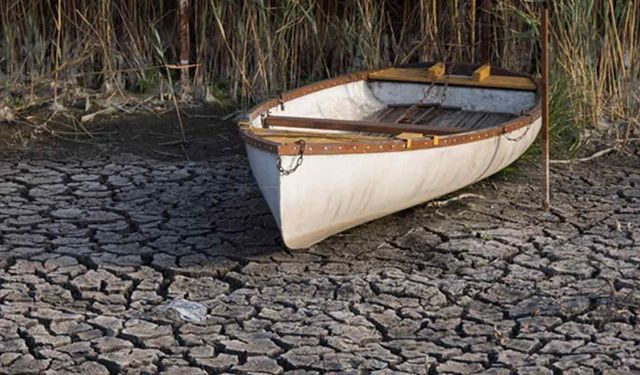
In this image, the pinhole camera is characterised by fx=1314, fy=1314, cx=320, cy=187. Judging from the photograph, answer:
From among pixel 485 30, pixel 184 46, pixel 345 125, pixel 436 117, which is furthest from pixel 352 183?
pixel 184 46

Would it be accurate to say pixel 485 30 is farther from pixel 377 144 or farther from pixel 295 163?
pixel 295 163

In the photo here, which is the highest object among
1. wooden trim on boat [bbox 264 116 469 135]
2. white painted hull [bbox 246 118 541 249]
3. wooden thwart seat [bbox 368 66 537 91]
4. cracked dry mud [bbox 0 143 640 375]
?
wooden thwart seat [bbox 368 66 537 91]

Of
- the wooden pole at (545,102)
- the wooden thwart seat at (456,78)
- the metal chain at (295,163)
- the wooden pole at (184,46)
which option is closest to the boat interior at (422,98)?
the wooden thwart seat at (456,78)

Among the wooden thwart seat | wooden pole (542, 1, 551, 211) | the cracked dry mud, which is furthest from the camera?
the wooden thwart seat

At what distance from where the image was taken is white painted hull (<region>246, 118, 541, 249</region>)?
238 inches

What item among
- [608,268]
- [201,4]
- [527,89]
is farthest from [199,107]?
[608,268]

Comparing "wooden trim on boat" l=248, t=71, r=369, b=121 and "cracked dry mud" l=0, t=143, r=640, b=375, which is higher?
"wooden trim on boat" l=248, t=71, r=369, b=121

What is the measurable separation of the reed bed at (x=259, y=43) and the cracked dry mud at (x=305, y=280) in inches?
49.7

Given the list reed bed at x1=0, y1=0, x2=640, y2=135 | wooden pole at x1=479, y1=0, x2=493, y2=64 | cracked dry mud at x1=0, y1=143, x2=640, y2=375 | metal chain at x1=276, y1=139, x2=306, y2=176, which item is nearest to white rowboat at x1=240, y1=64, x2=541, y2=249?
metal chain at x1=276, y1=139, x2=306, y2=176

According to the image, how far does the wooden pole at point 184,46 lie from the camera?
9078 mm

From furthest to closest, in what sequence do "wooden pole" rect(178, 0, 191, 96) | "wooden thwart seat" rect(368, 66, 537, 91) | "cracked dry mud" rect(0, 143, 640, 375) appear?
1. "wooden pole" rect(178, 0, 191, 96)
2. "wooden thwart seat" rect(368, 66, 537, 91)
3. "cracked dry mud" rect(0, 143, 640, 375)

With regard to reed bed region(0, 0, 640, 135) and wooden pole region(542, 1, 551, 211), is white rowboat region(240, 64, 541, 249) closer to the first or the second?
wooden pole region(542, 1, 551, 211)

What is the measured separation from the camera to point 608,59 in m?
8.49

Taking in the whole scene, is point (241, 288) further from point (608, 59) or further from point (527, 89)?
point (608, 59)
